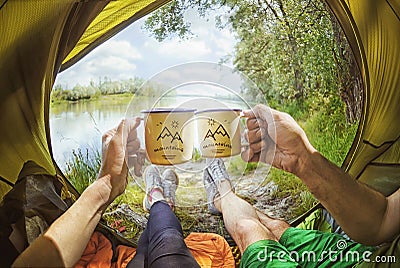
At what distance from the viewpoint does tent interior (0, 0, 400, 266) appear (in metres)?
1.60

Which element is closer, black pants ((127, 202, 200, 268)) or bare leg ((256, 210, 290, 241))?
black pants ((127, 202, 200, 268))

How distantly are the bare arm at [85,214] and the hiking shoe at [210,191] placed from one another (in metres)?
0.21

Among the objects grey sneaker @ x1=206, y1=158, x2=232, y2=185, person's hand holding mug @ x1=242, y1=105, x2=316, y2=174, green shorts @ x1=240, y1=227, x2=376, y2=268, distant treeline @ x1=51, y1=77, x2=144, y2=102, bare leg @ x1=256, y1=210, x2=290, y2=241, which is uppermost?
distant treeline @ x1=51, y1=77, x2=144, y2=102

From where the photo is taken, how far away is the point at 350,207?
61.5 inches

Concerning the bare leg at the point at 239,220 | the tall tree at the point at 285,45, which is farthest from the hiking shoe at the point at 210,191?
the tall tree at the point at 285,45

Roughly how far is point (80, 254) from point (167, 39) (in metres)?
0.65

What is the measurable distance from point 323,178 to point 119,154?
586 millimetres

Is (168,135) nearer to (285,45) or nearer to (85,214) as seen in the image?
(85,214)

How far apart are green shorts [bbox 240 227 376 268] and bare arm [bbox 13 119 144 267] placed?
1.41ft

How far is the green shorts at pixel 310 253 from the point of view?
156 centimetres

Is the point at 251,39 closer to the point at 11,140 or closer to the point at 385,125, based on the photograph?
the point at 385,125

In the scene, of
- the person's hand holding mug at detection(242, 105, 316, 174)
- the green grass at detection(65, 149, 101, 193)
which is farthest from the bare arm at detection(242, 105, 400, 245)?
the green grass at detection(65, 149, 101, 193)

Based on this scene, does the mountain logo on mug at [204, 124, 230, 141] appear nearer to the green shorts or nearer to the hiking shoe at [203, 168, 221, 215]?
the hiking shoe at [203, 168, 221, 215]

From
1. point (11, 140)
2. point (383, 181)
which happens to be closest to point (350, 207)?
point (383, 181)
